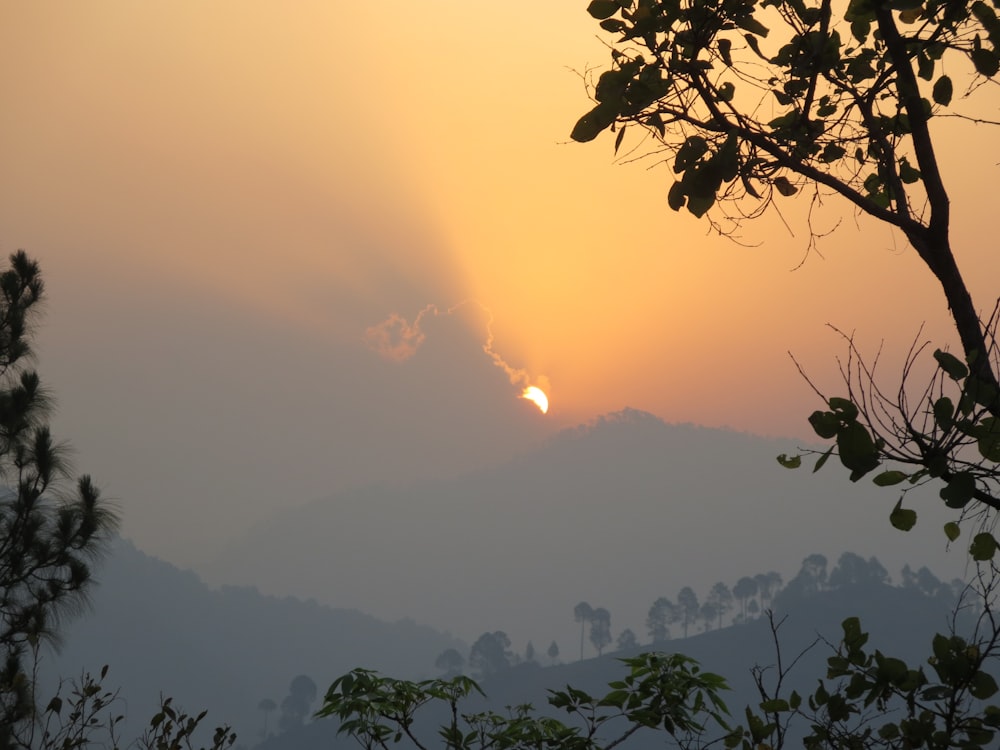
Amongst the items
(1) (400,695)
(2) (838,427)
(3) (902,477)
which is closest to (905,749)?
(3) (902,477)

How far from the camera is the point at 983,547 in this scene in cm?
285

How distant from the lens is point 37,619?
39.7 ft

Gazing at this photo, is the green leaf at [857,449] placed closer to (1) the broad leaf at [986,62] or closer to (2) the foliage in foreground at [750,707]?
Answer: (2) the foliage in foreground at [750,707]

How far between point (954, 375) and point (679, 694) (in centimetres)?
280

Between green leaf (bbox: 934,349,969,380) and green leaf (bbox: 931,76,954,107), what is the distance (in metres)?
1.57

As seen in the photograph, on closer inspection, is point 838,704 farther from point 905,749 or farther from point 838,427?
point 838,427

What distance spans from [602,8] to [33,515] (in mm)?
12297

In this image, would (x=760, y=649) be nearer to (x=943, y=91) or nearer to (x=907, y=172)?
(x=907, y=172)

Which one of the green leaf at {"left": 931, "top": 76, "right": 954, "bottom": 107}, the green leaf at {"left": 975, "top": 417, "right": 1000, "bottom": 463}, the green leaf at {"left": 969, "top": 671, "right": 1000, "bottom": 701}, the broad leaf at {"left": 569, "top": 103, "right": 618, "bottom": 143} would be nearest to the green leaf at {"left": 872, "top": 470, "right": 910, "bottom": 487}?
the green leaf at {"left": 975, "top": 417, "right": 1000, "bottom": 463}

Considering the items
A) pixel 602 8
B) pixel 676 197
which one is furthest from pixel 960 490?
pixel 602 8

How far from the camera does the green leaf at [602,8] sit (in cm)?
347

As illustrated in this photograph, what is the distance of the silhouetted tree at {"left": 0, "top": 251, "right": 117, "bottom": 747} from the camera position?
12273 mm

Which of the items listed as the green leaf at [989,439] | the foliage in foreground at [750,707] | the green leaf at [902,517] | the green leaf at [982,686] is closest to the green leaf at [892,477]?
the green leaf at [902,517]

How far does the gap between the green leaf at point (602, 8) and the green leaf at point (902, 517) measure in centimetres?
219
